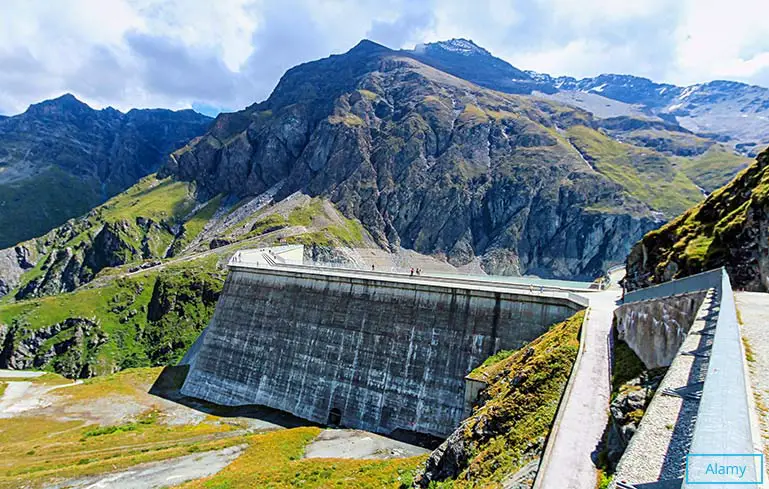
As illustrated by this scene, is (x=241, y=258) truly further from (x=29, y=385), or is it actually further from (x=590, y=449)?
(x=590, y=449)

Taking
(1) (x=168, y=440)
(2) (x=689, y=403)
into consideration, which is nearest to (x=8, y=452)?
(1) (x=168, y=440)

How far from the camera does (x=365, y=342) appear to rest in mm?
Result: 41938

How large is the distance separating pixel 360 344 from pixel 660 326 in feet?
97.1

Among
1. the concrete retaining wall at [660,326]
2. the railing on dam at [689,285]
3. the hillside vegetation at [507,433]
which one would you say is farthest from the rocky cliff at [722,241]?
the hillside vegetation at [507,433]

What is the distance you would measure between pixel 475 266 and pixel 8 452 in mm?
167948

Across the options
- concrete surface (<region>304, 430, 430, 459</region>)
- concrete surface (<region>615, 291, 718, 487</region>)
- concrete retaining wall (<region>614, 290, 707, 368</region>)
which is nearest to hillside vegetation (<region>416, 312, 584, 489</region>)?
concrete retaining wall (<region>614, 290, 707, 368</region>)

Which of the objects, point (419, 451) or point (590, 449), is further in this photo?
point (419, 451)

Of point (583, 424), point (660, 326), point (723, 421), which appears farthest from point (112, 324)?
point (723, 421)

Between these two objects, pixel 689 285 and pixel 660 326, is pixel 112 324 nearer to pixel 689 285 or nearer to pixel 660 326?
pixel 660 326

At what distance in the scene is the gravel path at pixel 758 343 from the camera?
7154 mm

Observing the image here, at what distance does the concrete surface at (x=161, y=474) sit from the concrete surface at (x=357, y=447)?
243 inches

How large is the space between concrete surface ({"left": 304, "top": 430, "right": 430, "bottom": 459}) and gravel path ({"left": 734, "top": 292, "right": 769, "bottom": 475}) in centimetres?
2404

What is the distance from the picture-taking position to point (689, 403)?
7.41 m

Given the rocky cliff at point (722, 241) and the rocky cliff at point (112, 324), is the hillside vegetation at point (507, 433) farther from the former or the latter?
the rocky cliff at point (112, 324)
